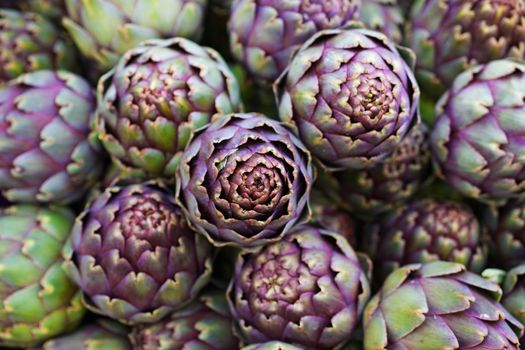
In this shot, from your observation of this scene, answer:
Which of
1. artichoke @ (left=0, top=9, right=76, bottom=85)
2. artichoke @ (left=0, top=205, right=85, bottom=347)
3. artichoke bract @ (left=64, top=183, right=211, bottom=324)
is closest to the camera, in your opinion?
artichoke bract @ (left=64, top=183, right=211, bottom=324)

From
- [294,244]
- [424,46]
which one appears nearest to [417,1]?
[424,46]

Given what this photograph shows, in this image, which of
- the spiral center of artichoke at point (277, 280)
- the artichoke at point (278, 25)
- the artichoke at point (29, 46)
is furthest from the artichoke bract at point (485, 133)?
the artichoke at point (29, 46)

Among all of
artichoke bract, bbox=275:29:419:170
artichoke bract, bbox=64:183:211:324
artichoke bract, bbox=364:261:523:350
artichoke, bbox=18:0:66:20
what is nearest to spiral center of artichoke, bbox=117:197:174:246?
artichoke bract, bbox=64:183:211:324

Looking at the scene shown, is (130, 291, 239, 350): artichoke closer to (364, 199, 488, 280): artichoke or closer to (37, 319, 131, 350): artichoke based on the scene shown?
(37, 319, 131, 350): artichoke

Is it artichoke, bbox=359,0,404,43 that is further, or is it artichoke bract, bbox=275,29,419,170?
artichoke, bbox=359,0,404,43

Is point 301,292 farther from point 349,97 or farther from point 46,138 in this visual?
point 46,138

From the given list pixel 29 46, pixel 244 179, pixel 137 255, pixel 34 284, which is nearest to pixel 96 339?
pixel 34 284

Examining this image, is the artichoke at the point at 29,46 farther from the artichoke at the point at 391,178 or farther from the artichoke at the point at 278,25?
the artichoke at the point at 391,178
